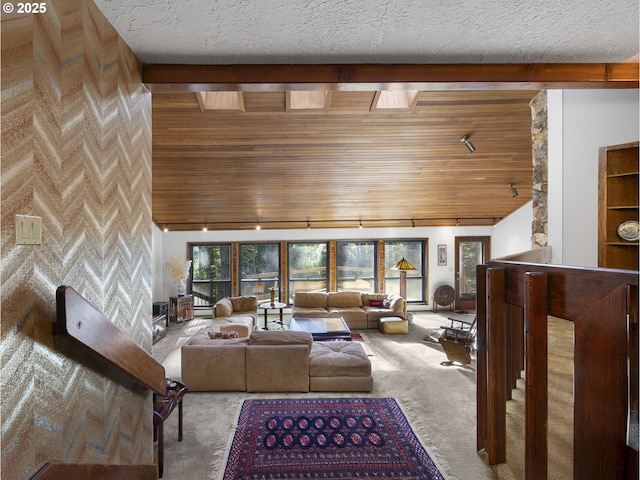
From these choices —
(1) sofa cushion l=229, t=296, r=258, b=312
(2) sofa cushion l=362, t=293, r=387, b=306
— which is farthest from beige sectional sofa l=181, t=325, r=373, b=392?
(2) sofa cushion l=362, t=293, r=387, b=306

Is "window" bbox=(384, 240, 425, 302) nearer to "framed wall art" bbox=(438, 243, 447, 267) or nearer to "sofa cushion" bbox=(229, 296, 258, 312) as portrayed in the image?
"framed wall art" bbox=(438, 243, 447, 267)

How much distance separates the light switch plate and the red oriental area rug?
2.32 m

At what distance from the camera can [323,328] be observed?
583cm

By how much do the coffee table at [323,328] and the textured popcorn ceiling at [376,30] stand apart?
423 centimetres

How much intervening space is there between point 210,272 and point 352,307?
3.82 meters

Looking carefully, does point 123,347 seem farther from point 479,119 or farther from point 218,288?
point 218,288

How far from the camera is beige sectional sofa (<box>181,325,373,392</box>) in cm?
404

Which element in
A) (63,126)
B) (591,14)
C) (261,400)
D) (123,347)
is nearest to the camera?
(63,126)

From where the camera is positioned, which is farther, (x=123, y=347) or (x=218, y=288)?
(x=218, y=288)

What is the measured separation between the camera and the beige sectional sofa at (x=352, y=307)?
7082 millimetres

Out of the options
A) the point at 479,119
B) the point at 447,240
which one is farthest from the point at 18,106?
the point at 447,240

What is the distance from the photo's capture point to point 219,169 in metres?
5.59

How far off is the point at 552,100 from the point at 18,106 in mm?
4364

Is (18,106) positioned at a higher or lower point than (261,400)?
higher
